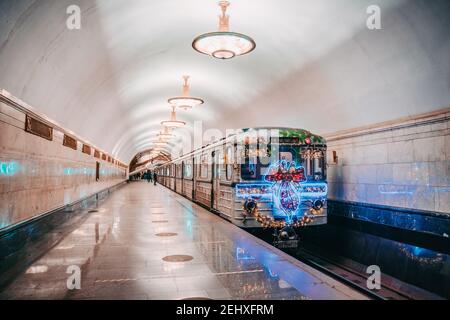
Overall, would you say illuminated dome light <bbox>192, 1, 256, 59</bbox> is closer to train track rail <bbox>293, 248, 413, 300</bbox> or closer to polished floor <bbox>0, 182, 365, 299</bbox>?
polished floor <bbox>0, 182, 365, 299</bbox>

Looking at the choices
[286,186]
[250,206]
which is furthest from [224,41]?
[250,206]

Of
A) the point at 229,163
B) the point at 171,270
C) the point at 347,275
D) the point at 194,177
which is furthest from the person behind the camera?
the point at 194,177

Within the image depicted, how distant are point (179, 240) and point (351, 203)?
5.23 metres

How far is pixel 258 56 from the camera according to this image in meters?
9.53

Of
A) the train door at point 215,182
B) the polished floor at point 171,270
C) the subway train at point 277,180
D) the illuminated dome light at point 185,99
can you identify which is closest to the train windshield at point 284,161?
the subway train at point 277,180

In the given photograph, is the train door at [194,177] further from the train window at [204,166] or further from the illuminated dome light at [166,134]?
the illuminated dome light at [166,134]

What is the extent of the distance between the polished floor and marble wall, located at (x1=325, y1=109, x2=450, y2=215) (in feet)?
12.1

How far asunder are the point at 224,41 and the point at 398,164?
15.8 feet

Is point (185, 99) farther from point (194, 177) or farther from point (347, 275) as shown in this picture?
point (347, 275)

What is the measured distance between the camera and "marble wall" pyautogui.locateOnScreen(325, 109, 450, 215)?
21.9 ft

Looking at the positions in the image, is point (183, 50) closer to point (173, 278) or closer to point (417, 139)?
point (417, 139)

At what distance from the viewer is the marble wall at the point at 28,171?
5.23m

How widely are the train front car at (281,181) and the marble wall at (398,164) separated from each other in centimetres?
151

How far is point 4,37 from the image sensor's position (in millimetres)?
4570
